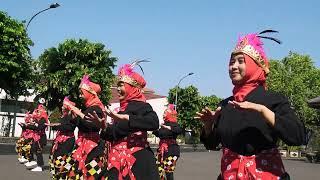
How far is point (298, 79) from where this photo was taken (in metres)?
53.3

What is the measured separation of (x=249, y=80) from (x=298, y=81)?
50.2 metres

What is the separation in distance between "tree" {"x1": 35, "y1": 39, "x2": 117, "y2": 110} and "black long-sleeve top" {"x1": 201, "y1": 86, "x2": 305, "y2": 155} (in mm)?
28851

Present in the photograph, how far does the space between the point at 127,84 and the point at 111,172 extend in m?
1.24

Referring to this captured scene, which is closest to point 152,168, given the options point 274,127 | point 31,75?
point 274,127

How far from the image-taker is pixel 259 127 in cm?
391

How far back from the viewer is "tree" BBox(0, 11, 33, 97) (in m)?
26.1

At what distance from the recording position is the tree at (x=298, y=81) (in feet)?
170

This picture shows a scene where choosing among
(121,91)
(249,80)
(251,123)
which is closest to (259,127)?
(251,123)

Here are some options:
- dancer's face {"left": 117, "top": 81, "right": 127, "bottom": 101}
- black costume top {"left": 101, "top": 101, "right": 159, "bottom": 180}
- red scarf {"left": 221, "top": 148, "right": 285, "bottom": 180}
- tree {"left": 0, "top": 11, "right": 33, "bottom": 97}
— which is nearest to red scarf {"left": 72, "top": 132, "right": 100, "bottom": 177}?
dancer's face {"left": 117, "top": 81, "right": 127, "bottom": 101}

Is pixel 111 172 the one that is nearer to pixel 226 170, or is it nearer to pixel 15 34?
pixel 226 170

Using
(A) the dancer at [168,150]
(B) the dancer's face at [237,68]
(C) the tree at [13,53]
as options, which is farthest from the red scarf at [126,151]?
(C) the tree at [13,53]

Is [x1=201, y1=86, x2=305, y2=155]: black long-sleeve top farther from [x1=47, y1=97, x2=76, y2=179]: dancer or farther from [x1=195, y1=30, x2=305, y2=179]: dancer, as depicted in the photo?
[x1=47, y1=97, x2=76, y2=179]: dancer

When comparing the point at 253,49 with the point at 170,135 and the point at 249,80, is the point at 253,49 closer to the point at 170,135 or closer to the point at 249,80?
the point at 249,80

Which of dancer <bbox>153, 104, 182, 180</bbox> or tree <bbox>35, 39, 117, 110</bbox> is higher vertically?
tree <bbox>35, 39, 117, 110</bbox>
